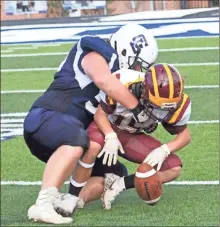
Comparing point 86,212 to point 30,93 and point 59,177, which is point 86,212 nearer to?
point 59,177

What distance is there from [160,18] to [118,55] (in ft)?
49.7

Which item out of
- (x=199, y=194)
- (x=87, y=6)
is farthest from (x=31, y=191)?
(x=87, y=6)

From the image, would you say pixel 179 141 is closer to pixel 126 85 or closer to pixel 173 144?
pixel 173 144

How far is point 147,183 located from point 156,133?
121 inches

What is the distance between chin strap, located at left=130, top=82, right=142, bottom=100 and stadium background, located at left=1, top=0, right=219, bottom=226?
30.2 inches

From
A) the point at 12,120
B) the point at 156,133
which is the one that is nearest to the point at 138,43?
the point at 156,133

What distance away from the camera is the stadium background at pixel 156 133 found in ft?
17.1

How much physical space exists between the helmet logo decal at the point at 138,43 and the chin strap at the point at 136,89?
0.98 feet

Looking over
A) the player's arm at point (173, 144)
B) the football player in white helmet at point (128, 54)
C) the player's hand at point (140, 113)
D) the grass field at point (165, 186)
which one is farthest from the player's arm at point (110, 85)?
the grass field at point (165, 186)

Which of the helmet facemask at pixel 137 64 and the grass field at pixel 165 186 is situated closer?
the grass field at pixel 165 186

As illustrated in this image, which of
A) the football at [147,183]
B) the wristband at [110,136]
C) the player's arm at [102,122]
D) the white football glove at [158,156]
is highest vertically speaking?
the player's arm at [102,122]

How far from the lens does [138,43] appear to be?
205 inches

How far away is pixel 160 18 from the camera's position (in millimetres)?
20203

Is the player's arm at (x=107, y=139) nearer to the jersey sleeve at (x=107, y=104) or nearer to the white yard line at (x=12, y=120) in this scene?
the jersey sleeve at (x=107, y=104)
